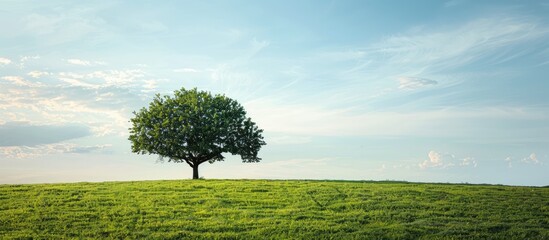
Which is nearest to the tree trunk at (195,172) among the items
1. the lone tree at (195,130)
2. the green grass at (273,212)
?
the lone tree at (195,130)

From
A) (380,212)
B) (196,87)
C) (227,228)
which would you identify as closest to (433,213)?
(380,212)

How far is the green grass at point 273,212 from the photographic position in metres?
29.4

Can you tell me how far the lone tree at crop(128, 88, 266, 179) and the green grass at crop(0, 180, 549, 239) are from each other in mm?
12864

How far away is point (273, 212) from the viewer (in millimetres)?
34438

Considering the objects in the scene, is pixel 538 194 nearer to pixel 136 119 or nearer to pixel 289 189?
pixel 289 189

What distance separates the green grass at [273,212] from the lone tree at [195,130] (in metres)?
12.9

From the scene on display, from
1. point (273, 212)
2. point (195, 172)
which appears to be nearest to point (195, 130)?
point (195, 172)

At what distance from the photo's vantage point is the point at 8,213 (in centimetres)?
3509

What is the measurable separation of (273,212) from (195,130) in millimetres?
27044

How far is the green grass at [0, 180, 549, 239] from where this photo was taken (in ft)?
96.5

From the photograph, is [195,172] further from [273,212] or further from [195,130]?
[273,212]

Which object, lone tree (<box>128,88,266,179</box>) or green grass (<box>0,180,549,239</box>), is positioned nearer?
green grass (<box>0,180,549,239</box>)

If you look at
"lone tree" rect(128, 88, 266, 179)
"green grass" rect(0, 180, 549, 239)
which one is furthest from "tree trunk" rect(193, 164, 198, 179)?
"green grass" rect(0, 180, 549, 239)

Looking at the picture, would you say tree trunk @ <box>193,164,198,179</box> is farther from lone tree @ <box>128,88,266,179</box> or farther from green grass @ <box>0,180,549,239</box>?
green grass @ <box>0,180,549,239</box>
